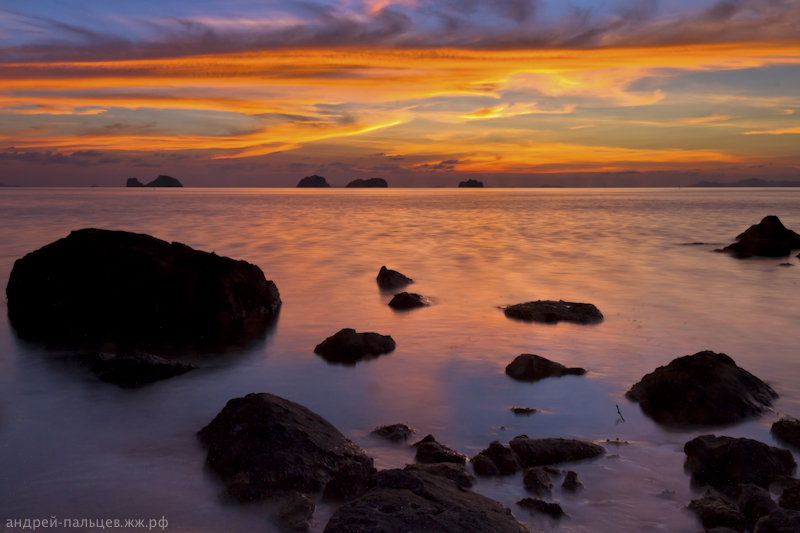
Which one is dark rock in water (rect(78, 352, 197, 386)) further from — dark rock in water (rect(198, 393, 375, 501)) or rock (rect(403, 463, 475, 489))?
rock (rect(403, 463, 475, 489))

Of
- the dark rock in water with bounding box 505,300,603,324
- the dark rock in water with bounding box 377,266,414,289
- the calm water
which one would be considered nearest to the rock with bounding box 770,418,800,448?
the calm water

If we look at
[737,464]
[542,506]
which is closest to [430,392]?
[542,506]

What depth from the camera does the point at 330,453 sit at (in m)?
5.87

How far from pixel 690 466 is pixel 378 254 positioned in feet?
71.1

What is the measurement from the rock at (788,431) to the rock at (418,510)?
410cm

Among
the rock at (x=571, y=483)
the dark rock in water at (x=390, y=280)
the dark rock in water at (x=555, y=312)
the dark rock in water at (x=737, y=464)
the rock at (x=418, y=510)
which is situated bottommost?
the dark rock in water at (x=390, y=280)

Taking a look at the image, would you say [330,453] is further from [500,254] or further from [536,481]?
[500,254]

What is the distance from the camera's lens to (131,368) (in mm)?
8586

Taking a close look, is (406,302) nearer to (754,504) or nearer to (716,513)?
(716,513)

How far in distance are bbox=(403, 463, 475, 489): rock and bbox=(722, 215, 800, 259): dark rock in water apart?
25.0 meters

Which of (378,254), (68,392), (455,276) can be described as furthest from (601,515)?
(378,254)

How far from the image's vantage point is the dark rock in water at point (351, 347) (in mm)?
10078

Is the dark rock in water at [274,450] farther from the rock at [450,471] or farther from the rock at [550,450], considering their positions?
the rock at [550,450]

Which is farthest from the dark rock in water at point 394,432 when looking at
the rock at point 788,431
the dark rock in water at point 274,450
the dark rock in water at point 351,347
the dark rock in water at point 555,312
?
the dark rock in water at point 555,312
